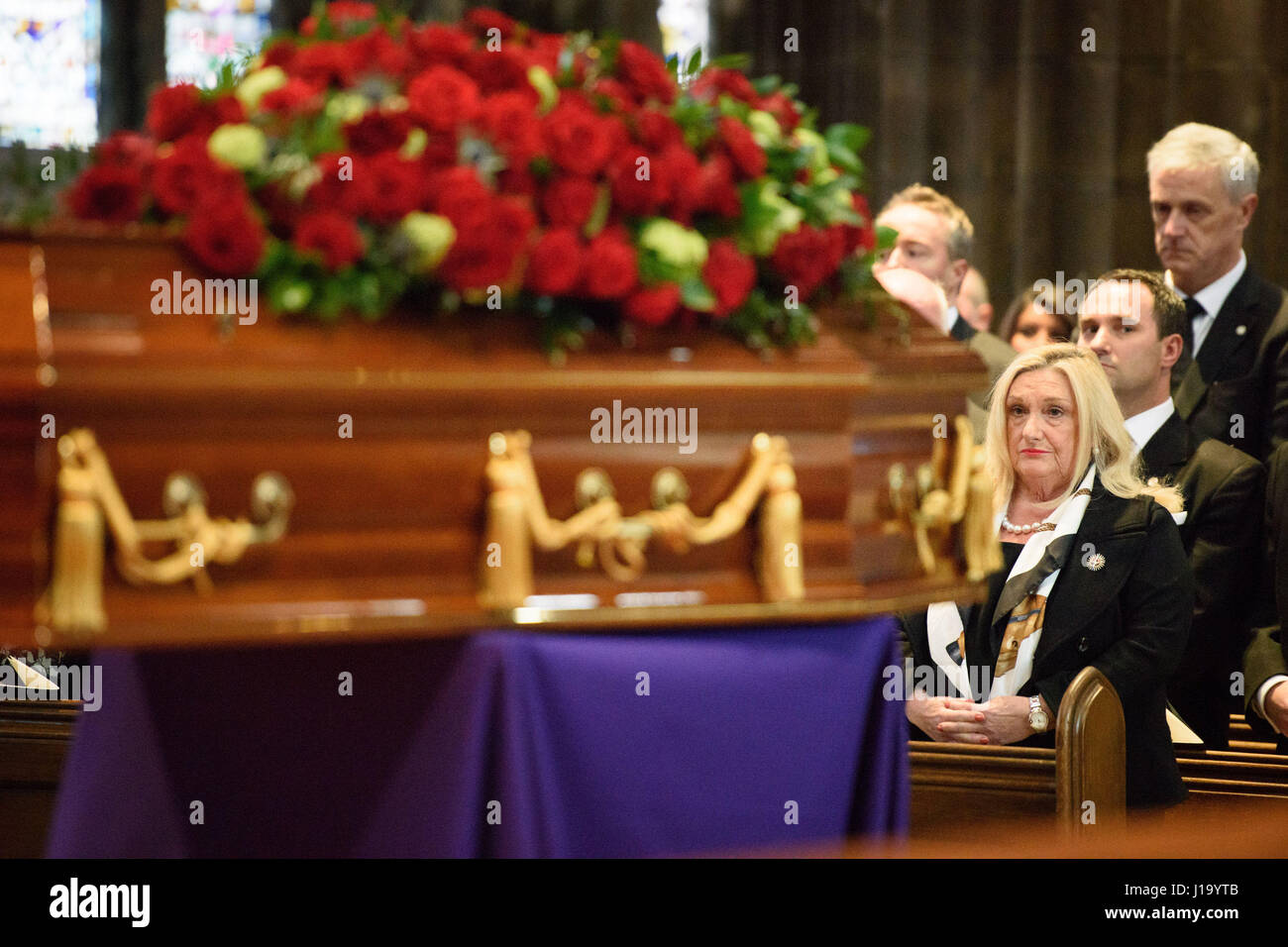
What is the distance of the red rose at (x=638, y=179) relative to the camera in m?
1.96

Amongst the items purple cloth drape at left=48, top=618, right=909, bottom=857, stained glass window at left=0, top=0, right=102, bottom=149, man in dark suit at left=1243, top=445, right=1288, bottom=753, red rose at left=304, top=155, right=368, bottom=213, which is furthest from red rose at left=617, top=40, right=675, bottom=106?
stained glass window at left=0, top=0, right=102, bottom=149

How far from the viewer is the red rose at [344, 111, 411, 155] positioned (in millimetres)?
1880

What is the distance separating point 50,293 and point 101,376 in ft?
0.41

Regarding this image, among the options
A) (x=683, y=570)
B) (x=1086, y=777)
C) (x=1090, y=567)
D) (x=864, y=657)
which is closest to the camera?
(x=683, y=570)

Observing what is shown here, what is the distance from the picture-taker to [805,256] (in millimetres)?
2076

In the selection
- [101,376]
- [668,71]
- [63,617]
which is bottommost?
[63,617]

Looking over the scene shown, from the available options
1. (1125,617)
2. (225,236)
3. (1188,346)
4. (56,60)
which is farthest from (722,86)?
(56,60)

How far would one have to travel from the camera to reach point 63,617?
166cm

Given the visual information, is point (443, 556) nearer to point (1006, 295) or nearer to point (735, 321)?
point (735, 321)

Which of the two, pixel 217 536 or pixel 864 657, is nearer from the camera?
pixel 217 536

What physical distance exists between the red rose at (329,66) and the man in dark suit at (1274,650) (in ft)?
8.64

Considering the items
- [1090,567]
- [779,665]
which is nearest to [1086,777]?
[1090,567]

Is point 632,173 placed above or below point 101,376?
above

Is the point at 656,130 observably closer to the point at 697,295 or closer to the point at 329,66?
the point at 697,295
